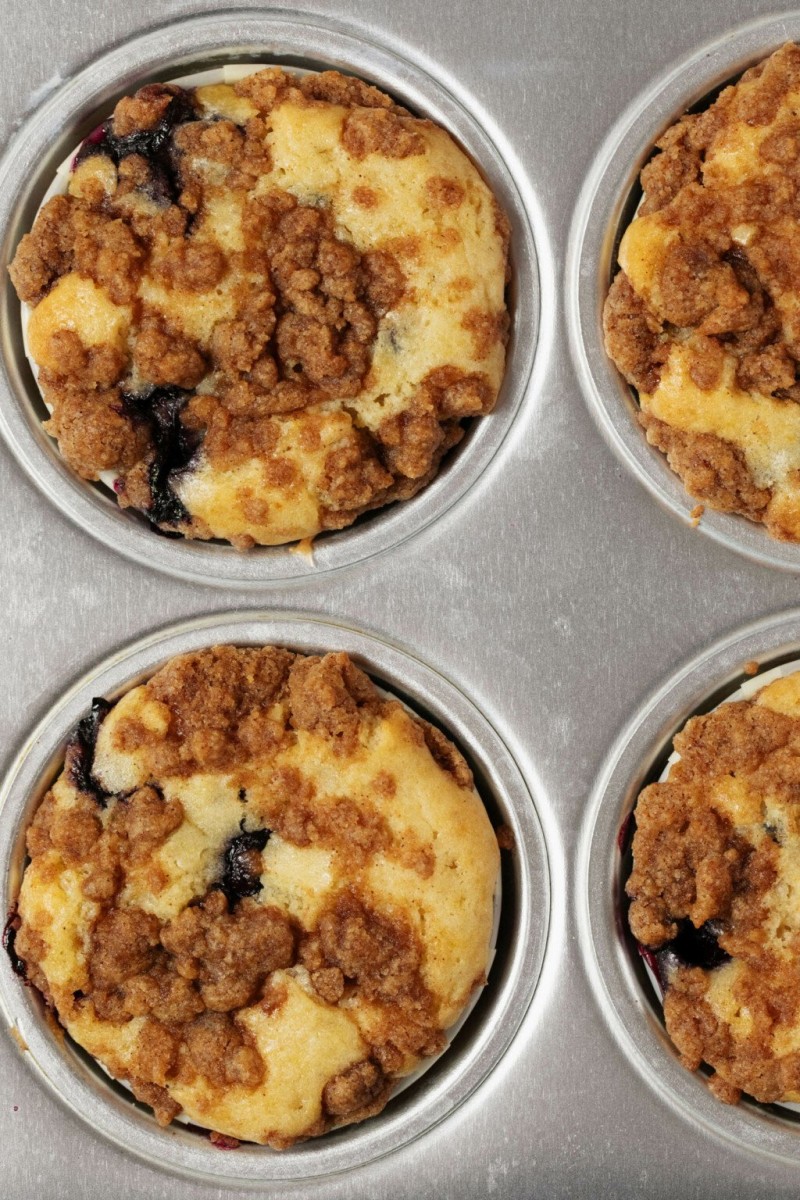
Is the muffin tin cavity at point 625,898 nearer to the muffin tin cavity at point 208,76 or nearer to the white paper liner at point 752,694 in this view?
the white paper liner at point 752,694

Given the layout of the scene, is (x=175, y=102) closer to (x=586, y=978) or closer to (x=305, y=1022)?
(x=305, y=1022)

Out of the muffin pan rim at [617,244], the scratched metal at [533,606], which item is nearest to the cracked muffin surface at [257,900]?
the scratched metal at [533,606]

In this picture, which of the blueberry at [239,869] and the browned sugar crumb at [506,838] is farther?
the browned sugar crumb at [506,838]

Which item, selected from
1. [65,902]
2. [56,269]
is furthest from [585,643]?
[56,269]

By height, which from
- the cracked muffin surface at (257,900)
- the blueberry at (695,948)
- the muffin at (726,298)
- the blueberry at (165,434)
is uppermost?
the muffin at (726,298)

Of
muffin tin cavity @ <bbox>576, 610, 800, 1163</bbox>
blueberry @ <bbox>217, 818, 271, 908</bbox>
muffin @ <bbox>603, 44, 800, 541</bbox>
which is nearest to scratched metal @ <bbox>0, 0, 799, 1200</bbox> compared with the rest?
muffin tin cavity @ <bbox>576, 610, 800, 1163</bbox>

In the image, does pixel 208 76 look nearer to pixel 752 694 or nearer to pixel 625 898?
pixel 752 694

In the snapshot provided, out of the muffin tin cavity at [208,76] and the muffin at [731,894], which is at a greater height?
the muffin tin cavity at [208,76]
